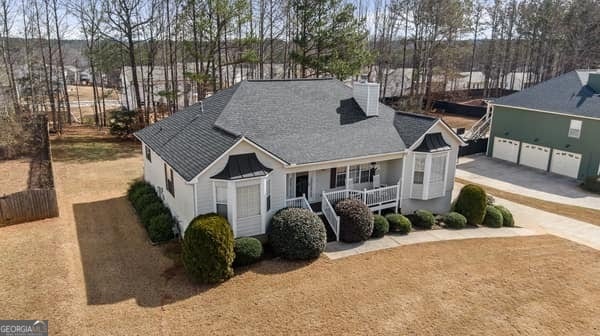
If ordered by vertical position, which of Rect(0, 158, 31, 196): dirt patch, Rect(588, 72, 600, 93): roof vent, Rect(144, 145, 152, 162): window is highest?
Rect(588, 72, 600, 93): roof vent

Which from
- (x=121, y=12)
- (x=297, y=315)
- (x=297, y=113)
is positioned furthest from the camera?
(x=121, y=12)

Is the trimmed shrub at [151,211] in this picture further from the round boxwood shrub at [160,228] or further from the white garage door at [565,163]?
the white garage door at [565,163]

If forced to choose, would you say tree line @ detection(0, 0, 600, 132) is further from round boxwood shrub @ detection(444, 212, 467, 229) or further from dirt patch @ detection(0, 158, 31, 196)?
round boxwood shrub @ detection(444, 212, 467, 229)

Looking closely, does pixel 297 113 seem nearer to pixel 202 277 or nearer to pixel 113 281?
pixel 202 277

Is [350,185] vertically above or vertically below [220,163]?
below

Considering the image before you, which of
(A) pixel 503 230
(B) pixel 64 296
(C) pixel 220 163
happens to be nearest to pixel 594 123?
(A) pixel 503 230

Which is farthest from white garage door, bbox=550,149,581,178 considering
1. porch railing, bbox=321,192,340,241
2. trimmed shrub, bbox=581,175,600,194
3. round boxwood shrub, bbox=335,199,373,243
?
porch railing, bbox=321,192,340,241
